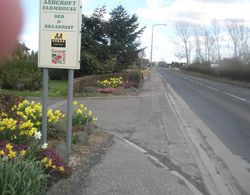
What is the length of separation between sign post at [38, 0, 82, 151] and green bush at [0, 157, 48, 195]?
2267mm

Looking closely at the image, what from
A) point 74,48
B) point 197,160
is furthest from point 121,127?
point 74,48

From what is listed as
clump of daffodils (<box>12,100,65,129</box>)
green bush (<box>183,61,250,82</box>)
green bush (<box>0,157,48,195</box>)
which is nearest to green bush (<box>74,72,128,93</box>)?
clump of daffodils (<box>12,100,65,129</box>)

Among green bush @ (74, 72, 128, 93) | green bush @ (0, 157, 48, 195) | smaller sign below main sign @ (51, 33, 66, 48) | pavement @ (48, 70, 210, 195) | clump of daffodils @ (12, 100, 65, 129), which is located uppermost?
smaller sign below main sign @ (51, 33, 66, 48)

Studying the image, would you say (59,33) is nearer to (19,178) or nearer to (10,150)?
(10,150)

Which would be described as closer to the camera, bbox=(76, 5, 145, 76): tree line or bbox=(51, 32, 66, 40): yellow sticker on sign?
bbox=(51, 32, 66, 40): yellow sticker on sign

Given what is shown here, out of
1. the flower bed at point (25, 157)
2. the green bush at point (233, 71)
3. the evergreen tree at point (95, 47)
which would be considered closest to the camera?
the flower bed at point (25, 157)

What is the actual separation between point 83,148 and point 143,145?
222 centimetres

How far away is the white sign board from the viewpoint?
6.87 meters

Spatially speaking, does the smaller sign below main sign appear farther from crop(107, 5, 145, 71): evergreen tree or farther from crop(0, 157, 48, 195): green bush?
crop(107, 5, 145, 71): evergreen tree

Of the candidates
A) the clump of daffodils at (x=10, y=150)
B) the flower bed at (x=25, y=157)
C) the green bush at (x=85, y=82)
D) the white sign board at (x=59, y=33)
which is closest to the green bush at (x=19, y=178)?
the flower bed at (x=25, y=157)

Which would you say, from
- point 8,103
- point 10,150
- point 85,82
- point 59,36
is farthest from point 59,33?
point 85,82

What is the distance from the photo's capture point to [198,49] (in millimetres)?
128875

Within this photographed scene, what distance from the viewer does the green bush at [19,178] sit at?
4.11m

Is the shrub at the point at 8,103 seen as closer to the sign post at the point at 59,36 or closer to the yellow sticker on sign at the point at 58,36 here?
the sign post at the point at 59,36
